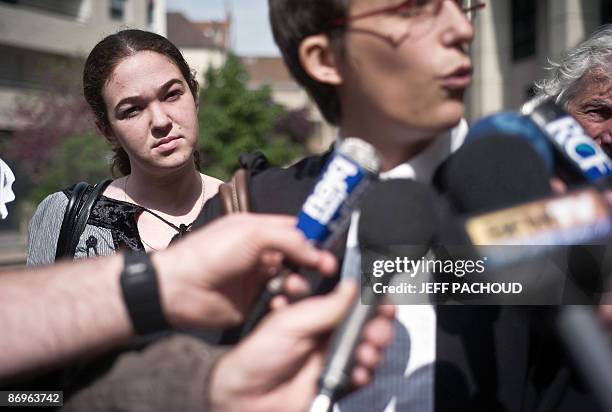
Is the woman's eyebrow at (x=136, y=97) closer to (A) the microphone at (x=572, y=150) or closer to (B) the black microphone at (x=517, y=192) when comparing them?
(B) the black microphone at (x=517, y=192)

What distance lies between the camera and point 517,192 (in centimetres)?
109

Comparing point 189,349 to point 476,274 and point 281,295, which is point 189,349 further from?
point 476,274

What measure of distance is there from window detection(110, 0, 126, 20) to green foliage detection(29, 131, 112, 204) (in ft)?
36.9

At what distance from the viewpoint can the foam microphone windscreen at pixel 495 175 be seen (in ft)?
3.56

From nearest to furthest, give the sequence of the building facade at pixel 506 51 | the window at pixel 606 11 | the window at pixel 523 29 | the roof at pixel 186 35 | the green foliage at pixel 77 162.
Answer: the window at pixel 606 11
the building facade at pixel 506 51
the window at pixel 523 29
the green foliage at pixel 77 162
the roof at pixel 186 35

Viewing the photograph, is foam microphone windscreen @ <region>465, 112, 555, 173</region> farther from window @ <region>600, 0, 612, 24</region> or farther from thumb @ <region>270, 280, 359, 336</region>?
window @ <region>600, 0, 612, 24</region>

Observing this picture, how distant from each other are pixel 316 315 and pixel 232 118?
1957 centimetres

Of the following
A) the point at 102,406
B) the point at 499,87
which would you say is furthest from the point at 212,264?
the point at 499,87

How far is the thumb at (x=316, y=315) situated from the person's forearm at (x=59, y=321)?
0.26m

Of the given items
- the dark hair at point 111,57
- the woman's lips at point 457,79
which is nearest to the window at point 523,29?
the dark hair at point 111,57

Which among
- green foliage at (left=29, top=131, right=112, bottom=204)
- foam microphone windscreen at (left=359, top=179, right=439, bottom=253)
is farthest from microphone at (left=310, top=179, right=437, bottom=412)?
green foliage at (left=29, top=131, right=112, bottom=204)

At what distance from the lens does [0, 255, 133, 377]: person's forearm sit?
1.04m

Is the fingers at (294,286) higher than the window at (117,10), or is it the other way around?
the window at (117,10)

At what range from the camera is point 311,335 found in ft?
3.20
